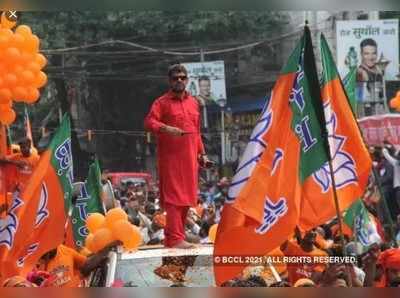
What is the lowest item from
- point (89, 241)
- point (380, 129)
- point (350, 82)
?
point (89, 241)

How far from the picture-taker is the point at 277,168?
420 cm

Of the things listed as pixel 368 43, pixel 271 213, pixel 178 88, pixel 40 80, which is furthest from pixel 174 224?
pixel 368 43

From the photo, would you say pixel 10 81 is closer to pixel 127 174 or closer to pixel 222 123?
pixel 127 174

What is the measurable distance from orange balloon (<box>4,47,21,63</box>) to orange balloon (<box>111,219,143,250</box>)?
105 centimetres

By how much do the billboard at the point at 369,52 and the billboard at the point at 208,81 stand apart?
653 millimetres

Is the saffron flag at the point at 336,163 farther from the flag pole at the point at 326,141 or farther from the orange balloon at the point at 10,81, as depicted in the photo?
the orange balloon at the point at 10,81

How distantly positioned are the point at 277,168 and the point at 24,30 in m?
1.58

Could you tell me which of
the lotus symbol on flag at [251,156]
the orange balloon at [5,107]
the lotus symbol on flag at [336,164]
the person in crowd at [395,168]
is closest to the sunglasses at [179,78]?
the lotus symbol on flag at [251,156]

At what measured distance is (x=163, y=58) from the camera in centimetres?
409

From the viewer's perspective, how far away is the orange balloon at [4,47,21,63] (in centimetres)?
405

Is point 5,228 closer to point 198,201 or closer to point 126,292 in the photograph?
point 126,292

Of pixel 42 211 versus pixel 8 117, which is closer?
pixel 8 117

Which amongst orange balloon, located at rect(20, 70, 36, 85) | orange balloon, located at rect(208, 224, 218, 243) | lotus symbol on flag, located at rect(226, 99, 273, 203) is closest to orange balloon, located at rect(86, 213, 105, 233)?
orange balloon, located at rect(208, 224, 218, 243)

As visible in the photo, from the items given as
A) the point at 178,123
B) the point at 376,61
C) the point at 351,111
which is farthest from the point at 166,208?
the point at 376,61
